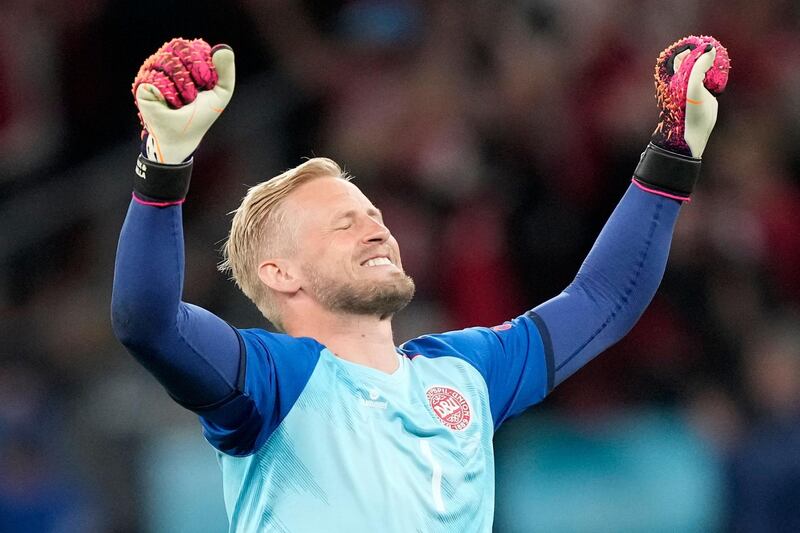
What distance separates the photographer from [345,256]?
10.9 feet

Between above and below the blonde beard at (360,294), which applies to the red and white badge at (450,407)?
below

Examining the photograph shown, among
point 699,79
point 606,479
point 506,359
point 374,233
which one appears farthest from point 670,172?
point 606,479

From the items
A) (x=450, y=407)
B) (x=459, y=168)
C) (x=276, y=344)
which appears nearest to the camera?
(x=276, y=344)

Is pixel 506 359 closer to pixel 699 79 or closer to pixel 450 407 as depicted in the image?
pixel 450 407

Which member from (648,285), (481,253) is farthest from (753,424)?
(648,285)

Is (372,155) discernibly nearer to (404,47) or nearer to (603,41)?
(404,47)

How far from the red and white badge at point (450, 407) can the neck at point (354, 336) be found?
0.45 ft

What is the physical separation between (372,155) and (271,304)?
3478mm

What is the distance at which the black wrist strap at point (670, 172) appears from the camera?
11.8 feet

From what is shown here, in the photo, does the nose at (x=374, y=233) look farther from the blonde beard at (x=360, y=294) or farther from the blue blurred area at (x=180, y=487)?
the blue blurred area at (x=180, y=487)

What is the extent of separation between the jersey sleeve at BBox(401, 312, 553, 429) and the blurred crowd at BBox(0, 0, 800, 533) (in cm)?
260

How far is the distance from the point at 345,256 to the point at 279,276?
0.21 metres

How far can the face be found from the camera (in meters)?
3.28

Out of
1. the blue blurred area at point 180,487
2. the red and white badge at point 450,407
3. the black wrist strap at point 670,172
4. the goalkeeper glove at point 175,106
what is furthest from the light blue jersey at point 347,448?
the blue blurred area at point 180,487
